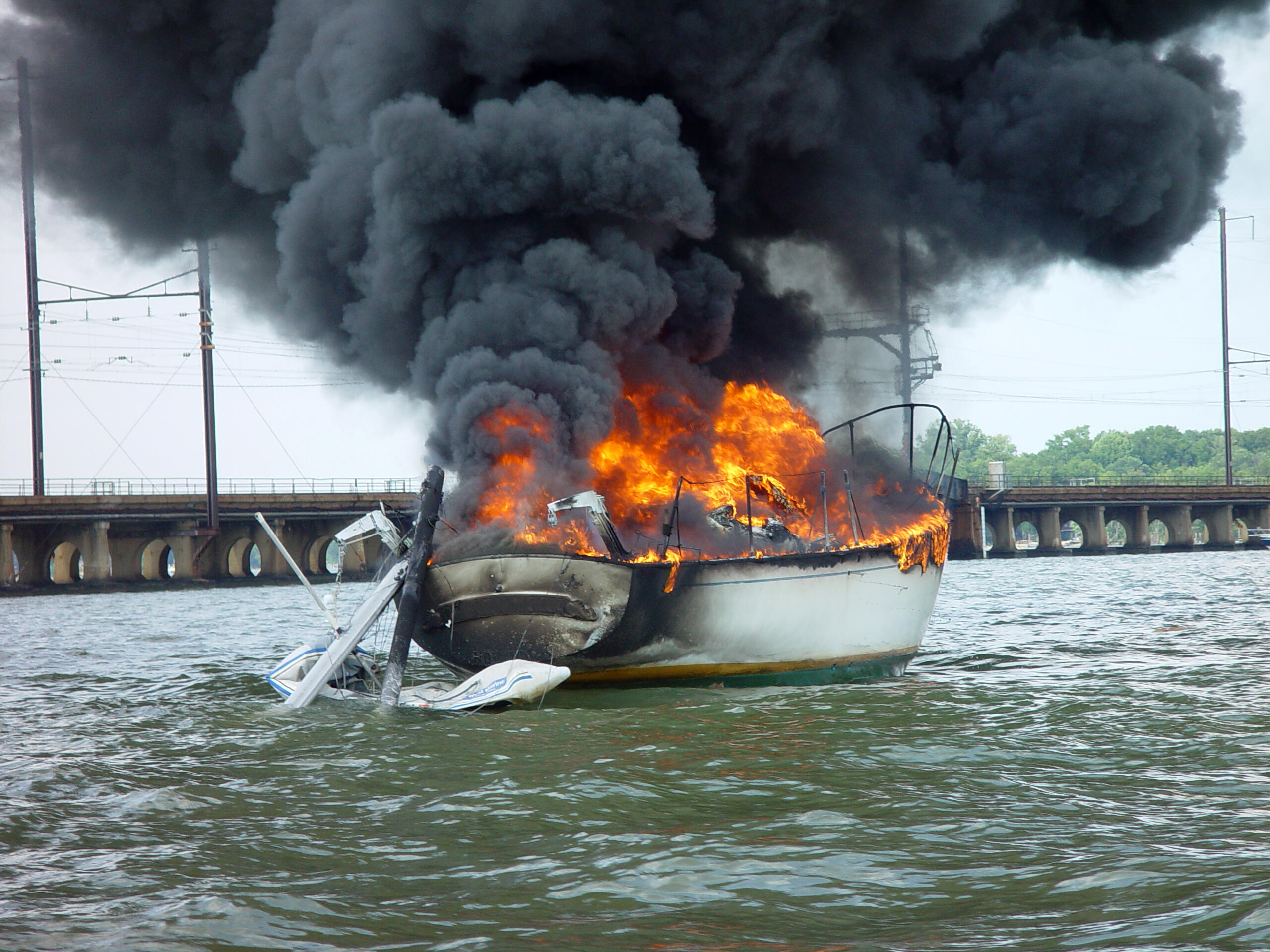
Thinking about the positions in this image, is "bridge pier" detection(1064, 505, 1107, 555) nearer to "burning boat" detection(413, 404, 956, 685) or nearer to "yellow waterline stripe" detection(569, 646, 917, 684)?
"burning boat" detection(413, 404, 956, 685)

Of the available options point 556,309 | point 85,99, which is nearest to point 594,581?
point 556,309

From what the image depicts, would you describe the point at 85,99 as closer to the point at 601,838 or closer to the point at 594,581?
the point at 594,581

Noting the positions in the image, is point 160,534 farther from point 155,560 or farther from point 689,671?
point 689,671

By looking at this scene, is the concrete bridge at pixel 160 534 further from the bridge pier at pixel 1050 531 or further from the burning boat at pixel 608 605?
the bridge pier at pixel 1050 531

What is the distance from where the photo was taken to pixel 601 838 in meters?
8.65

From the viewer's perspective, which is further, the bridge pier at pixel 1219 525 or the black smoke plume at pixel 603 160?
the bridge pier at pixel 1219 525

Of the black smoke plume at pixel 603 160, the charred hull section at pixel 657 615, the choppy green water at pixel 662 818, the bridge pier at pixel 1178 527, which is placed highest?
the black smoke plume at pixel 603 160

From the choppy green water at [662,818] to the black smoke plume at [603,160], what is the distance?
5828 millimetres

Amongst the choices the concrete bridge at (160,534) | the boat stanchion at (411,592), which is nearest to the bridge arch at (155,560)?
the concrete bridge at (160,534)

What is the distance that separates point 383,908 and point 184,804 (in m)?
4.05

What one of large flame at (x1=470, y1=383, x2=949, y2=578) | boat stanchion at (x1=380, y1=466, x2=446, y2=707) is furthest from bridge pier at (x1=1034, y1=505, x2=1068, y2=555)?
boat stanchion at (x1=380, y1=466, x2=446, y2=707)

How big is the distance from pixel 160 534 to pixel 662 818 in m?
53.1

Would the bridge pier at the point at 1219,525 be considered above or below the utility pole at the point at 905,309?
below

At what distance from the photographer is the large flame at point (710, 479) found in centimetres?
1666
